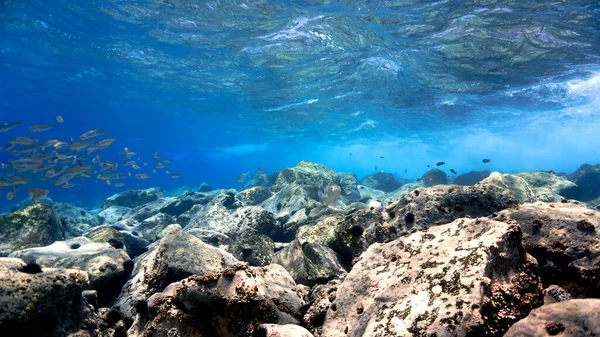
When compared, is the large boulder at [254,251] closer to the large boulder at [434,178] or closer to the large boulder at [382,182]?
the large boulder at [434,178]

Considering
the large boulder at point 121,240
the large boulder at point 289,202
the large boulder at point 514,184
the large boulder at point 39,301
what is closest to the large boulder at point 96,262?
the large boulder at point 39,301

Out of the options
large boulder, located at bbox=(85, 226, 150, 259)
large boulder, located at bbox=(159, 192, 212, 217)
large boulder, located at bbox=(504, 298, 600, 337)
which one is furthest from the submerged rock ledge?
large boulder, located at bbox=(159, 192, 212, 217)

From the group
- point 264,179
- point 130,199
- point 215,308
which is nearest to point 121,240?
point 215,308

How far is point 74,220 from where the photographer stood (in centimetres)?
1419

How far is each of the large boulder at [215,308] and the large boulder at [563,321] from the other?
205cm

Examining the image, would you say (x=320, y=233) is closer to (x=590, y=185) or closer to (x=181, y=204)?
(x=181, y=204)

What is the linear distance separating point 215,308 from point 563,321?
2732mm

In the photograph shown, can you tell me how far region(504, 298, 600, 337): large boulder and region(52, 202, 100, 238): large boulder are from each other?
613 inches

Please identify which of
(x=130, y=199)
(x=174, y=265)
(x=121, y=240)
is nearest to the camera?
(x=174, y=265)

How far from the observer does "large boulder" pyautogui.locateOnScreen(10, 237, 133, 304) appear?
4.88 metres

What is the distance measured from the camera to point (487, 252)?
97.9 inches

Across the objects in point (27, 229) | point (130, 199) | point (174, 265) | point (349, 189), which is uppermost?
point (130, 199)

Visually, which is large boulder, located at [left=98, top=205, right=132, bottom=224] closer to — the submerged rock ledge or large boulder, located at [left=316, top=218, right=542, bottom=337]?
the submerged rock ledge

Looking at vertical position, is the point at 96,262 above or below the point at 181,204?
below
